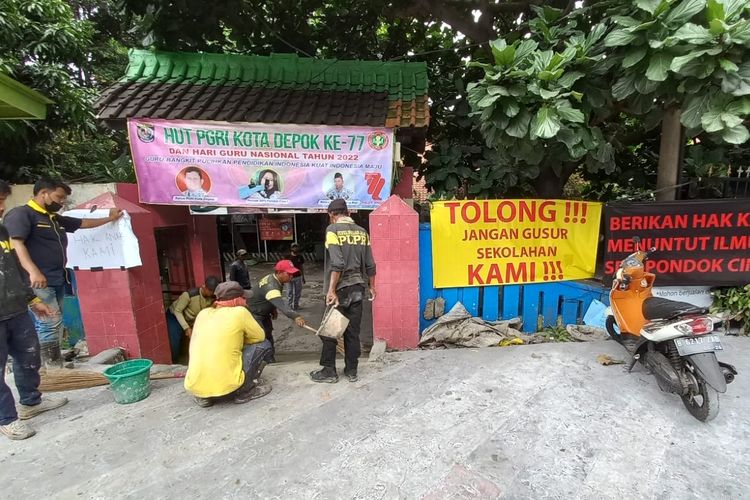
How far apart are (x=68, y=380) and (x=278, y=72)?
4.89 meters

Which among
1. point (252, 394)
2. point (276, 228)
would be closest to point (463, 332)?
point (252, 394)

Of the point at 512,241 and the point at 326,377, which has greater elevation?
the point at 512,241

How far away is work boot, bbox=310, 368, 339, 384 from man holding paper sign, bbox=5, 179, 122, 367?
97.9 inches

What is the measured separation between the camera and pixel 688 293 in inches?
194

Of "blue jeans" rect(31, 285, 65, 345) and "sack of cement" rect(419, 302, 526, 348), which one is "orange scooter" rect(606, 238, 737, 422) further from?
"blue jeans" rect(31, 285, 65, 345)

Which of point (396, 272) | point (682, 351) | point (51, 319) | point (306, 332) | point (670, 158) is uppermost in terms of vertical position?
point (670, 158)

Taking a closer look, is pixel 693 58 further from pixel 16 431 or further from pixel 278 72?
pixel 16 431

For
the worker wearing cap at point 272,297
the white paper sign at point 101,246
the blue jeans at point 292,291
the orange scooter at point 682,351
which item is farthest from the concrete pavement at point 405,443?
the blue jeans at point 292,291

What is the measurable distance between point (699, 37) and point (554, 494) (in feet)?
11.7

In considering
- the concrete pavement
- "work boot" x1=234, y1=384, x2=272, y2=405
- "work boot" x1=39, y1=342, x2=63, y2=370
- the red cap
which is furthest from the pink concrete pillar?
"work boot" x1=39, y1=342, x2=63, y2=370

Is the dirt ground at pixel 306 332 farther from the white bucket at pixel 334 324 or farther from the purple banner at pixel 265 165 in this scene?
the white bucket at pixel 334 324

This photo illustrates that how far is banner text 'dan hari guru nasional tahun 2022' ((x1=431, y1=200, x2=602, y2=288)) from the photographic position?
16.4ft

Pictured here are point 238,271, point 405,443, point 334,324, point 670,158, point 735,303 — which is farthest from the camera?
point 238,271

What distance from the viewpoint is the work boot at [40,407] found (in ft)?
10.8
